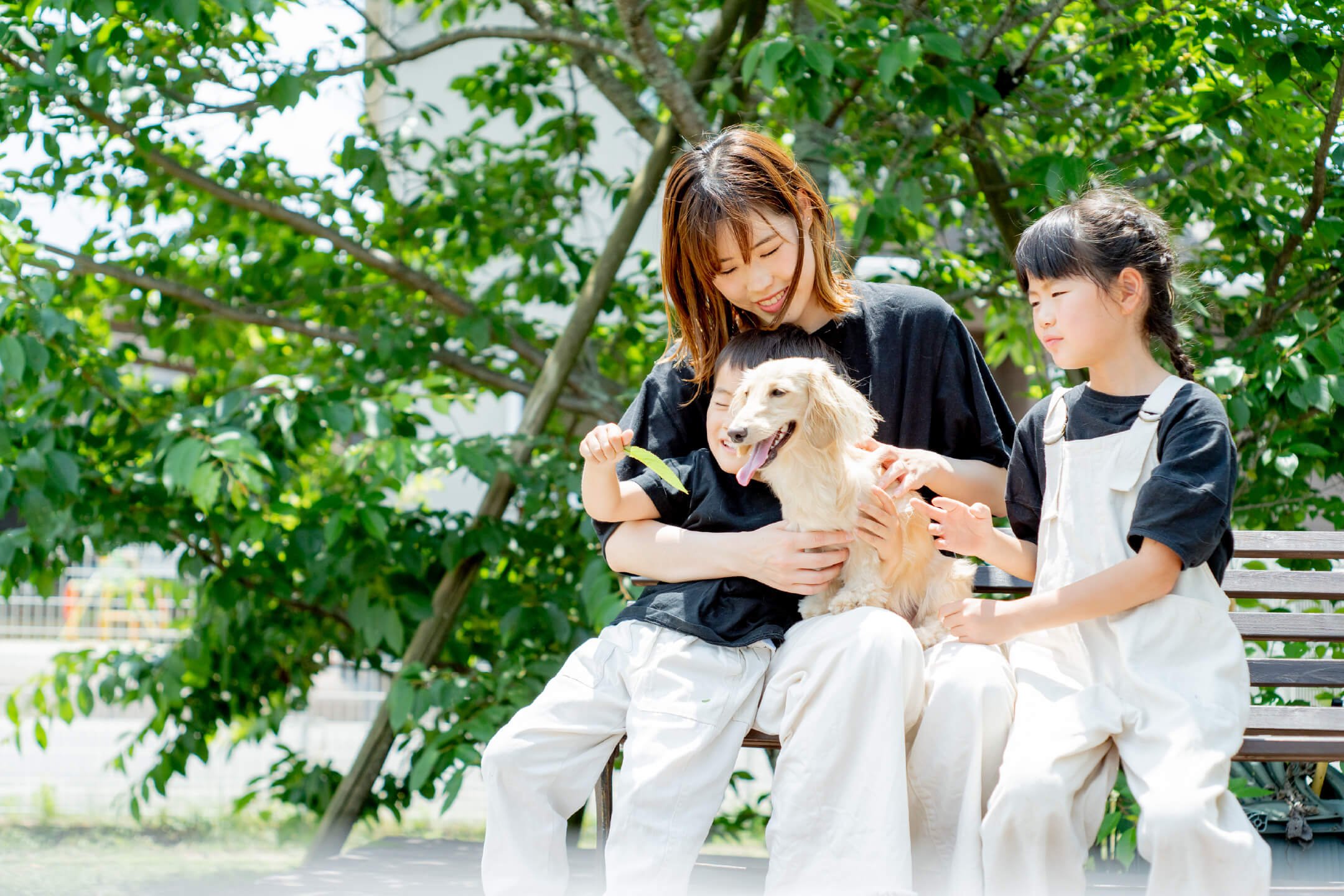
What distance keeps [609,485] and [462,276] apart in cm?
265

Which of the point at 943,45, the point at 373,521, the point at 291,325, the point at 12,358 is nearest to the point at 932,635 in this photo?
the point at 943,45

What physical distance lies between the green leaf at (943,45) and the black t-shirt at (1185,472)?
4.23ft

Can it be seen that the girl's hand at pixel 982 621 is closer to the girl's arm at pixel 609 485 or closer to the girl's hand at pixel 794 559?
the girl's hand at pixel 794 559

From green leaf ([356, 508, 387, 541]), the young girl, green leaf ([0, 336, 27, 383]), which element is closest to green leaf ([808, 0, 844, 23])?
the young girl

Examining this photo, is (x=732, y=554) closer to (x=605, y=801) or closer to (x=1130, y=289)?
A: (x=605, y=801)

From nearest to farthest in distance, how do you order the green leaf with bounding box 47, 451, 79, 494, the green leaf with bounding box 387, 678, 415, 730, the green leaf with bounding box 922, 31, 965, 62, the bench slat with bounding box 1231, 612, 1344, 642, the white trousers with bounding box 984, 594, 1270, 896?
the white trousers with bounding box 984, 594, 1270, 896 < the bench slat with bounding box 1231, 612, 1344, 642 < the green leaf with bounding box 922, 31, 965, 62 < the green leaf with bounding box 47, 451, 79, 494 < the green leaf with bounding box 387, 678, 415, 730

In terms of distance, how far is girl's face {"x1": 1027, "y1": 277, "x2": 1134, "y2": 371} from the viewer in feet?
6.28

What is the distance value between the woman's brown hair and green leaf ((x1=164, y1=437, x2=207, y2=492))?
140 centimetres

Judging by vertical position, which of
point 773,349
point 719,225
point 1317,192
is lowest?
point 773,349

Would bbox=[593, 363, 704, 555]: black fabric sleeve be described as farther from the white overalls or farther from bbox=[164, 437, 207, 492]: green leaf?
bbox=[164, 437, 207, 492]: green leaf

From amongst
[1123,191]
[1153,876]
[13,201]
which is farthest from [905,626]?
[13,201]

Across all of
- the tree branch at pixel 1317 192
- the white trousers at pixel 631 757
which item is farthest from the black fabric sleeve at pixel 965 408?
the tree branch at pixel 1317 192

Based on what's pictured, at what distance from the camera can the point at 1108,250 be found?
6.26ft

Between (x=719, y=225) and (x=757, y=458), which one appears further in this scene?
(x=719, y=225)
